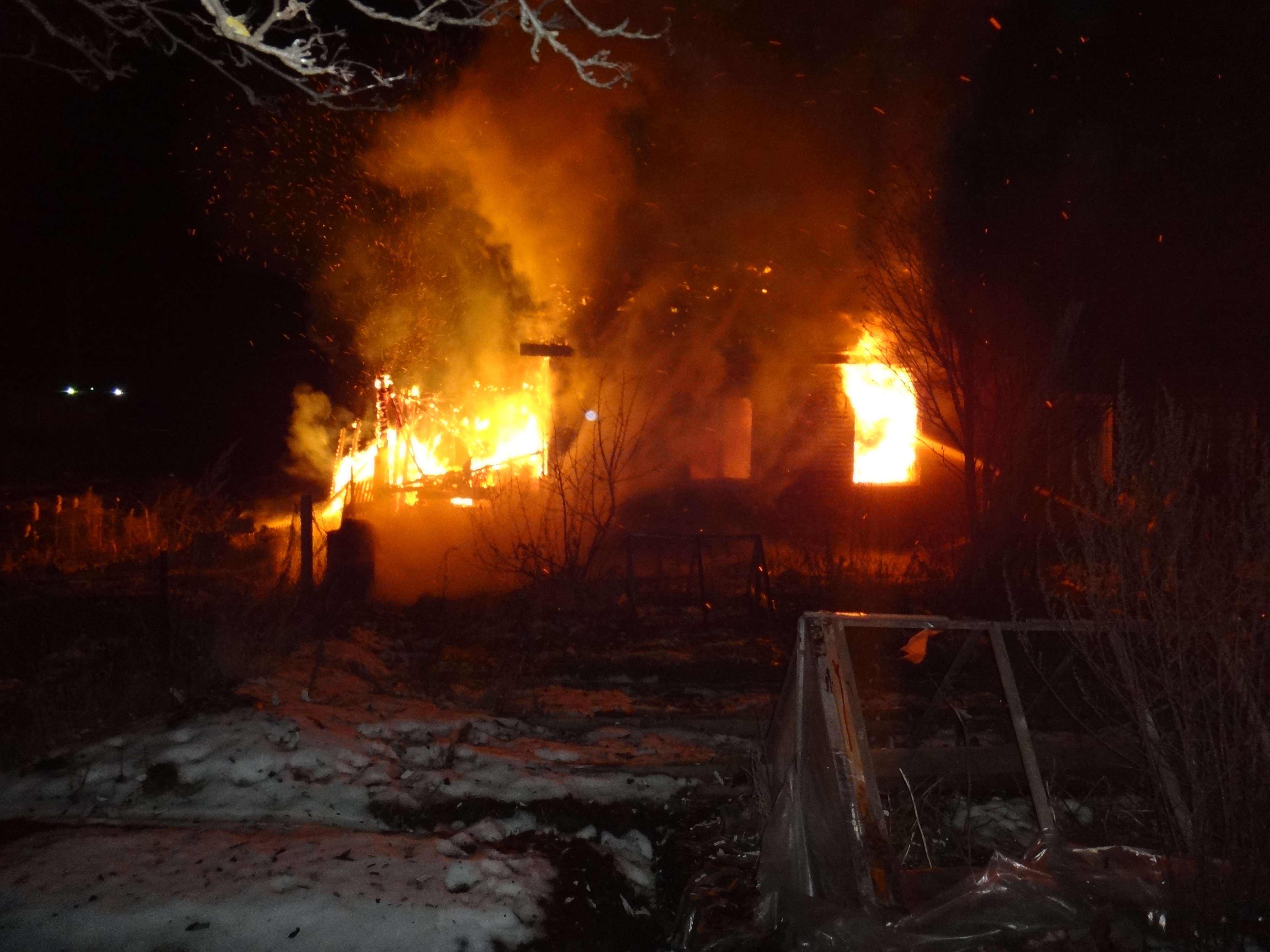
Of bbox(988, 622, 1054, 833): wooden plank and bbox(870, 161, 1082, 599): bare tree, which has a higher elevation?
bbox(870, 161, 1082, 599): bare tree

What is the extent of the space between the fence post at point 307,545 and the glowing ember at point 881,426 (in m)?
8.25

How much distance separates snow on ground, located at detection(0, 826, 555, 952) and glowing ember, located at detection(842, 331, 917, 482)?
10.8m

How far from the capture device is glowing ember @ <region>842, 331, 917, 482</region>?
13.6m

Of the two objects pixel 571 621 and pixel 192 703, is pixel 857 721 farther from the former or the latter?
pixel 571 621

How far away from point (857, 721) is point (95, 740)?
14.0 ft

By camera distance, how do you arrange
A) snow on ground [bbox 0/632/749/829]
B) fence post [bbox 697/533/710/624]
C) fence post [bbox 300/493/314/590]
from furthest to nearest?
fence post [bbox 697/533/710/624] → fence post [bbox 300/493/314/590] → snow on ground [bbox 0/632/749/829]

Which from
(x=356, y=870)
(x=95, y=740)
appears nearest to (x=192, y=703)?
(x=95, y=740)

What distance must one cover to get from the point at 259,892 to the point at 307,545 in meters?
5.73

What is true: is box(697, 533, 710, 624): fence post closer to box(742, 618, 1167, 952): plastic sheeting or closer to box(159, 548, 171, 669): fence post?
box(159, 548, 171, 669): fence post

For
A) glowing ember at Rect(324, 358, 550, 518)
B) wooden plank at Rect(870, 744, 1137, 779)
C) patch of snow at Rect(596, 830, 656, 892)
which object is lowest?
patch of snow at Rect(596, 830, 656, 892)

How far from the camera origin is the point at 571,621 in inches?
356

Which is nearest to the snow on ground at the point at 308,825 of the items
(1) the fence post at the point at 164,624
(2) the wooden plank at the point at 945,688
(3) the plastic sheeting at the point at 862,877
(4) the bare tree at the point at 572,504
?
(1) the fence post at the point at 164,624

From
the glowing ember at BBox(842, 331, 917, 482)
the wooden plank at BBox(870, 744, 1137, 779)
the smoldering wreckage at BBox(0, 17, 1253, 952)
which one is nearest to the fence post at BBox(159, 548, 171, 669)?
the smoldering wreckage at BBox(0, 17, 1253, 952)

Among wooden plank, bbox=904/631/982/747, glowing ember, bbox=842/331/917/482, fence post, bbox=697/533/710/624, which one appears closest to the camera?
wooden plank, bbox=904/631/982/747
